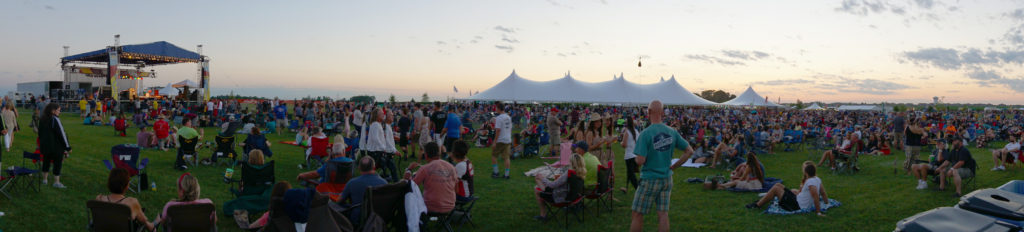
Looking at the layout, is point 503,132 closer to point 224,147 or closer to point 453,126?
point 453,126

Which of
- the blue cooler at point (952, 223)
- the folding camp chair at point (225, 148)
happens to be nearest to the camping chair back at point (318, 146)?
the folding camp chair at point (225, 148)

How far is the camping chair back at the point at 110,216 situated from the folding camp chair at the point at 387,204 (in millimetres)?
1707

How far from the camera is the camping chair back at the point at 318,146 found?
9211 mm

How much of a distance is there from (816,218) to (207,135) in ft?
55.7

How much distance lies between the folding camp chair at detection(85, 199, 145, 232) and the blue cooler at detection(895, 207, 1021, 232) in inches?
206

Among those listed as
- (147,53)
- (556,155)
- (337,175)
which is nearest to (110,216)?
(337,175)

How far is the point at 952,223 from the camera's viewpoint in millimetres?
2885

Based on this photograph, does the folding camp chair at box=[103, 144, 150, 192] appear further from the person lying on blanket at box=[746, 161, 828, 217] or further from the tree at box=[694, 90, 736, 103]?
the tree at box=[694, 90, 736, 103]

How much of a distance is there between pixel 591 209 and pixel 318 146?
540 cm

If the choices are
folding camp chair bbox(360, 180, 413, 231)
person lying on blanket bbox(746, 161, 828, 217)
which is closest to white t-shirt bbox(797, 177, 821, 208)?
person lying on blanket bbox(746, 161, 828, 217)

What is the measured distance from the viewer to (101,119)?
1888cm

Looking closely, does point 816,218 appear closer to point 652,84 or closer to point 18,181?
point 18,181

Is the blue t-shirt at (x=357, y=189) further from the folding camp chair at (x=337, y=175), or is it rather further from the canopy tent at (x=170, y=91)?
the canopy tent at (x=170, y=91)

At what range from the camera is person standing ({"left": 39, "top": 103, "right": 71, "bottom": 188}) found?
618 centimetres
